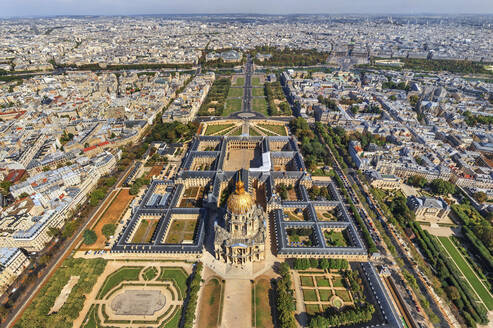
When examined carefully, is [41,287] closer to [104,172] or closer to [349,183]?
[104,172]

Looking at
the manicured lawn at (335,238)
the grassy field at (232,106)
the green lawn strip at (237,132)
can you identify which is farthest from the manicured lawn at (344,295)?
the grassy field at (232,106)

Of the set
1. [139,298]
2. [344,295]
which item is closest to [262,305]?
[344,295]

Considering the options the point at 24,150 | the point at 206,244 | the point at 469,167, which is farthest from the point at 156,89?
the point at 469,167

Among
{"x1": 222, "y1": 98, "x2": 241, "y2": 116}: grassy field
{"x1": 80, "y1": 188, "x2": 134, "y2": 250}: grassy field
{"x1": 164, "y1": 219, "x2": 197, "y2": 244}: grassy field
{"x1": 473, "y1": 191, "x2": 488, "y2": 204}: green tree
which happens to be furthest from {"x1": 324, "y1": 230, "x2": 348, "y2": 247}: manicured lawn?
{"x1": 222, "y1": 98, "x2": 241, "y2": 116}: grassy field

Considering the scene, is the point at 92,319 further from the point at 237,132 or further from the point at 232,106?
the point at 232,106

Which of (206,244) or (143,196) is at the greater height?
(143,196)
